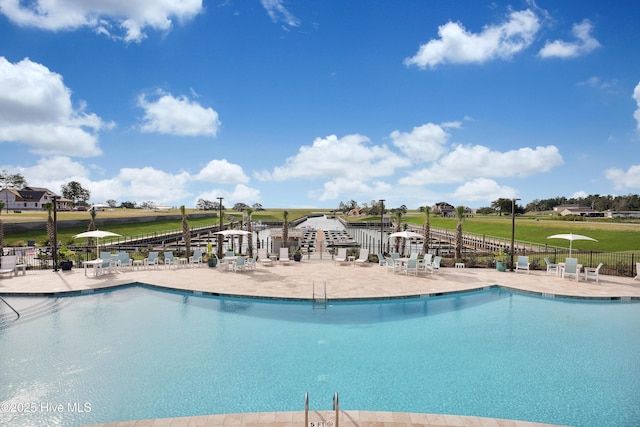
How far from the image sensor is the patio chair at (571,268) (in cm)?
1470

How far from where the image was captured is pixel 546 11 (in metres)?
14.3

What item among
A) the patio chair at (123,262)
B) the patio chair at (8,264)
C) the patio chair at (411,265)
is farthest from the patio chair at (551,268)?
the patio chair at (8,264)

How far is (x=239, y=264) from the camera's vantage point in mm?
16125

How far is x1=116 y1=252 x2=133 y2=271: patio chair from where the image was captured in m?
16.2

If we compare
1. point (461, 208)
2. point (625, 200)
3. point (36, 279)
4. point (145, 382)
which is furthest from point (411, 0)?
point (625, 200)

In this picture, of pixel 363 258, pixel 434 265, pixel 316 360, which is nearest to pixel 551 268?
pixel 434 265

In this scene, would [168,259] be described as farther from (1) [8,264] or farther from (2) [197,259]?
(1) [8,264]

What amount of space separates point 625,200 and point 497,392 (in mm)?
134482

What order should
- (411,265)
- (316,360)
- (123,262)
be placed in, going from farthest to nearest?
(123,262) < (411,265) < (316,360)

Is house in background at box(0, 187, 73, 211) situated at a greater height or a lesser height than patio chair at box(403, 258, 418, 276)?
greater

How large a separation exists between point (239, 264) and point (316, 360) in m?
9.77

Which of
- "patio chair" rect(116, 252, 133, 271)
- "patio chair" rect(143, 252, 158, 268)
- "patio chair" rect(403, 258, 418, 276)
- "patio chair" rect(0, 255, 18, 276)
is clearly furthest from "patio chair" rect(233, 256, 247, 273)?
"patio chair" rect(0, 255, 18, 276)

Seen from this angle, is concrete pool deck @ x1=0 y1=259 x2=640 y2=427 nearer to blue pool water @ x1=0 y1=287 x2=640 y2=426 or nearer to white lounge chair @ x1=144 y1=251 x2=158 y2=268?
white lounge chair @ x1=144 y1=251 x2=158 y2=268

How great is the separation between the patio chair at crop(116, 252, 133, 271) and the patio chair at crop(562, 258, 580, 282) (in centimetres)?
2153
